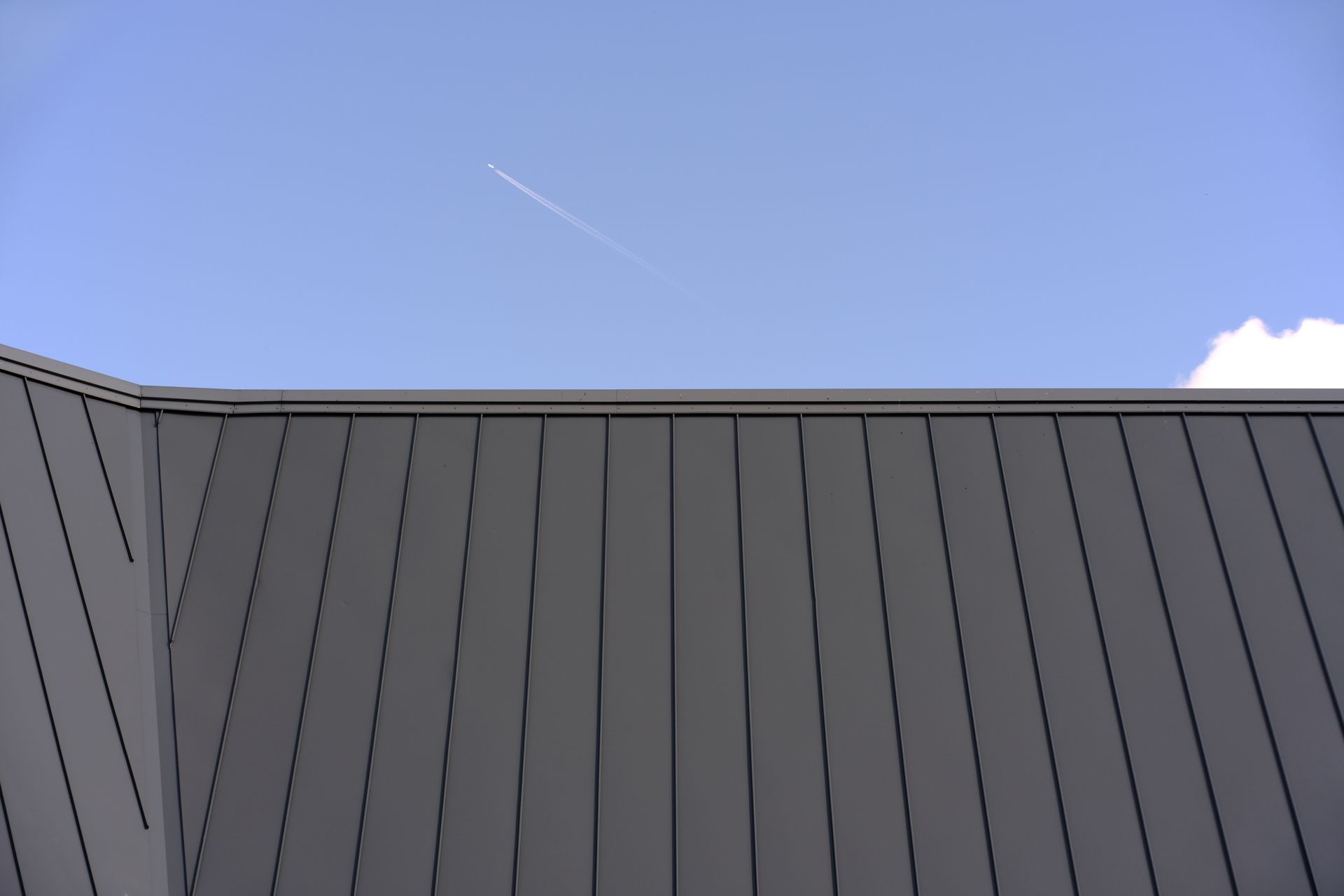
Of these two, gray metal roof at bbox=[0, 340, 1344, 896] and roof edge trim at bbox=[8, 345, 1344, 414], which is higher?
roof edge trim at bbox=[8, 345, 1344, 414]

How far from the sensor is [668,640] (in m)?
5.23

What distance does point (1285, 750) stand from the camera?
16.0 feet

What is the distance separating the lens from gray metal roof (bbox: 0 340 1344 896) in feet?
15.2

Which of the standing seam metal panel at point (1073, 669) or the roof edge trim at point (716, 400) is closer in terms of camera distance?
the standing seam metal panel at point (1073, 669)

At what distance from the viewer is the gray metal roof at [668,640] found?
464 centimetres

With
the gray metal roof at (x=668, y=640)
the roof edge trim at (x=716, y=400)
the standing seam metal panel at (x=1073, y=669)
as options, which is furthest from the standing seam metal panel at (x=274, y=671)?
the standing seam metal panel at (x=1073, y=669)

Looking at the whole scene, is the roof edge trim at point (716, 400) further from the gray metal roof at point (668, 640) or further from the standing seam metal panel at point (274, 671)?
the standing seam metal panel at point (274, 671)

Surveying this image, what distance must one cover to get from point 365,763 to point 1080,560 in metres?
4.11

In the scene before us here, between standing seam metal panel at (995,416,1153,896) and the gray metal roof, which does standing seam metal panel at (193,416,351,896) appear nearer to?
the gray metal roof

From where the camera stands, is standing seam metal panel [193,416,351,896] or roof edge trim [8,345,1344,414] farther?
roof edge trim [8,345,1344,414]

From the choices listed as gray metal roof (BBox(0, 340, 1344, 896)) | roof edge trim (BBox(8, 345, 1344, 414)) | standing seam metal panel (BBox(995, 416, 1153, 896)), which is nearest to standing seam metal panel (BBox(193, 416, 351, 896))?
gray metal roof (BBox(0, 340, 1344, 896))

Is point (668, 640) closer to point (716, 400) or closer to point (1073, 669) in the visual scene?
point (716, 400)

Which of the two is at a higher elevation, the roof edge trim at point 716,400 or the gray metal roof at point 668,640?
the roof edge trim at point 716,400

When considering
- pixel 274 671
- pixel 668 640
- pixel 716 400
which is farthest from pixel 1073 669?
pixel 274 671
